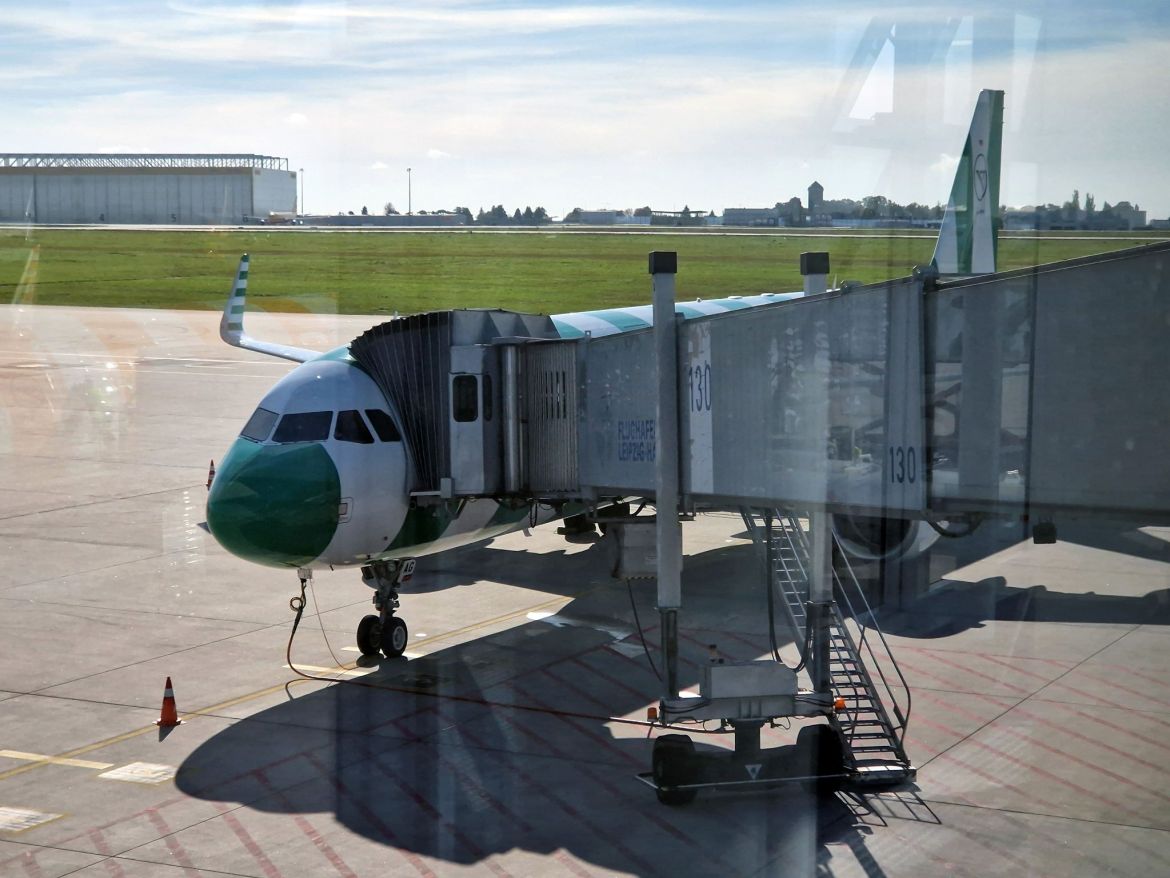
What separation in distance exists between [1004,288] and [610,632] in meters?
12.9

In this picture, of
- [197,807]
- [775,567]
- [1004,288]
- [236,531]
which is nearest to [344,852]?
[197,807]

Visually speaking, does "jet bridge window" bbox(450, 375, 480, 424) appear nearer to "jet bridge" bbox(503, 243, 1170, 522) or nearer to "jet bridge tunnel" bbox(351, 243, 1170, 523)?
"jet bridge tunnel" bbox(351, 243, 1170, 523)

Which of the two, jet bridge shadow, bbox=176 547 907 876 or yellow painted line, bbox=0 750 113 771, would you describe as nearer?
jet bridge shadow, bbox=176 547 907 876

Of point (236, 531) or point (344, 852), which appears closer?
point (344, 852)

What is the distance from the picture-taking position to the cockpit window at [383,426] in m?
19.7

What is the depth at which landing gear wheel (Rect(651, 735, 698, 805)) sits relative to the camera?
48.9ft

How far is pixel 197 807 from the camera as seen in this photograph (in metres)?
15.0

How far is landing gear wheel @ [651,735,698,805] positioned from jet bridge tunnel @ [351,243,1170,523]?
9.51ft

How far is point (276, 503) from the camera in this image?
18406 mm

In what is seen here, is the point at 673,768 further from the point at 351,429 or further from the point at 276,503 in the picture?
the point at 351,429

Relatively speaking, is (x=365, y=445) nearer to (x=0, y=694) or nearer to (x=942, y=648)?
(x=0, y=694)

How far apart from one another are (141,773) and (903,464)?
9930mm

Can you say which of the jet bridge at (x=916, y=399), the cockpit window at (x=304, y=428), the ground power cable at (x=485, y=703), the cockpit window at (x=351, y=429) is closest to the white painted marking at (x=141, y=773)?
the ground power cable at (x=485, y=703)

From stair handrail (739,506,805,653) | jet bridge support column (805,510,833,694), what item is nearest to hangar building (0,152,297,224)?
stair handrail (739,506,805,653)
